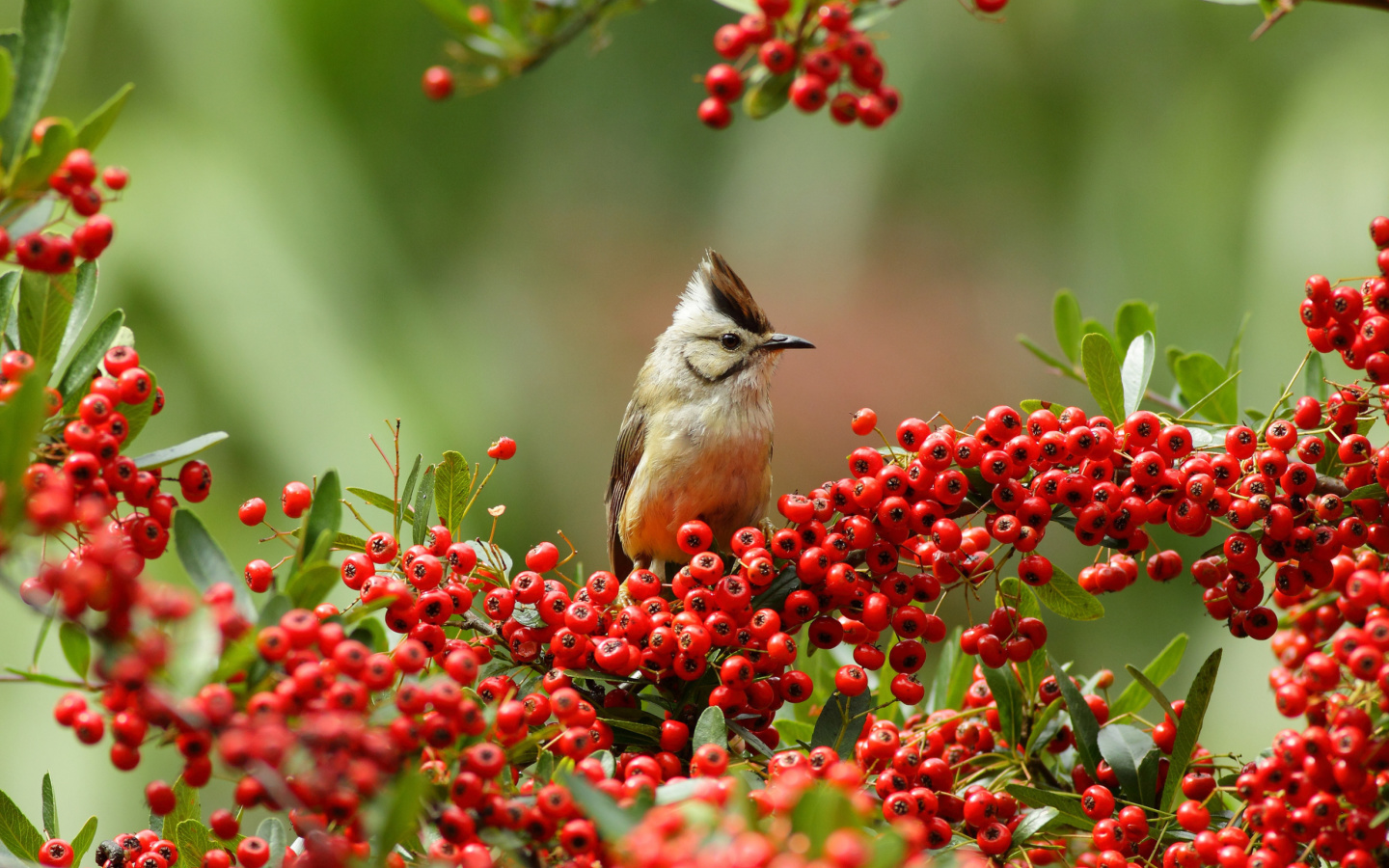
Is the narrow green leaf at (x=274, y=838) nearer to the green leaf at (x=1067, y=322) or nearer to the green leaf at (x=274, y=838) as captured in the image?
the green leaf at (x=274, y=838)

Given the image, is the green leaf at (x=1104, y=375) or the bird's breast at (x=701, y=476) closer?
the green leaf at (x=1104, y=375)

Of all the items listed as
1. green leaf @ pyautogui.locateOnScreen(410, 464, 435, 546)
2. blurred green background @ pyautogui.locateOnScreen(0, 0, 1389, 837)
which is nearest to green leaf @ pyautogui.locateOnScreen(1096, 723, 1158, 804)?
green leaf @ pyautogui.locateOnScreen(410, 464, 435, 546)

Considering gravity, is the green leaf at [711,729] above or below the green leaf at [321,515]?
below

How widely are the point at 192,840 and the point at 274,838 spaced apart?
90 mm

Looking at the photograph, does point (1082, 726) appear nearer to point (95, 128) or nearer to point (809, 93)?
point (809, 93)

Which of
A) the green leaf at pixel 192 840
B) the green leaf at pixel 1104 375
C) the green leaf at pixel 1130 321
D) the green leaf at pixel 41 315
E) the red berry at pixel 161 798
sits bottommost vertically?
the green leaf at pixel 192 840

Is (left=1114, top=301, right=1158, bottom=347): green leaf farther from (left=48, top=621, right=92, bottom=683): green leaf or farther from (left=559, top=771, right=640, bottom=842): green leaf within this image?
(left=48, top=621, right=92, bottom=683): green leaf

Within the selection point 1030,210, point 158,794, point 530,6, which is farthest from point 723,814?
point 1030,210

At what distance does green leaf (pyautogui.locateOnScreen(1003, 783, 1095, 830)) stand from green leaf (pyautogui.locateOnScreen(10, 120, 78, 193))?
106 cm

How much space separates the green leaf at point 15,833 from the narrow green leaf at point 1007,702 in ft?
3.42

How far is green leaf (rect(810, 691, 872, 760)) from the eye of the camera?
1178 millimetres

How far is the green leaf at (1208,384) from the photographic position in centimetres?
145

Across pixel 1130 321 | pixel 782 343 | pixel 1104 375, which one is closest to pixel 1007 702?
pixel 1104 375

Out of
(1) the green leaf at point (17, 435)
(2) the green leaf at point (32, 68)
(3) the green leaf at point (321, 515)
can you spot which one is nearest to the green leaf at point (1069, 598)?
(3) the green leaf at point (321, 515)
